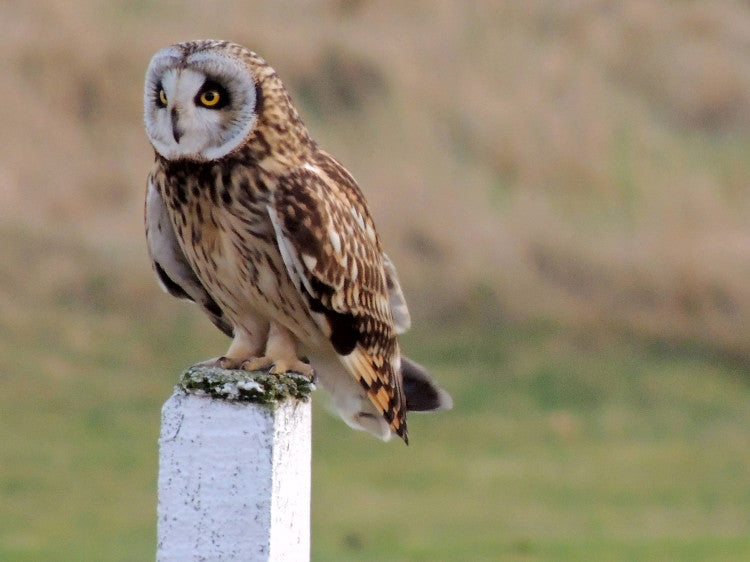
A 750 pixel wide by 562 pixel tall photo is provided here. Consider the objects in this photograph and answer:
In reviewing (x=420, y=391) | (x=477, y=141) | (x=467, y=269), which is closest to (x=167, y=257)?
(x=420, y=391)

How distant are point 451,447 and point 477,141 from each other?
183 inches

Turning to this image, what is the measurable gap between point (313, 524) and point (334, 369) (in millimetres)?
4739

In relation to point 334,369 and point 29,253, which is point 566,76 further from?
point 334,369

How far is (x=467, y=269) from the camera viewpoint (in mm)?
12688

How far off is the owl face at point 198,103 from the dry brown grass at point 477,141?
908cm

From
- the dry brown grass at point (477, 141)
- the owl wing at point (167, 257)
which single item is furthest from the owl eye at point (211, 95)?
the dry brown grass at point (477, 141)

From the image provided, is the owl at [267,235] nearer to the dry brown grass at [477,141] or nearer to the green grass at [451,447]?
the green grass at [451,447]

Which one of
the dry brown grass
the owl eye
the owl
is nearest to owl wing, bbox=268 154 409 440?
the owl

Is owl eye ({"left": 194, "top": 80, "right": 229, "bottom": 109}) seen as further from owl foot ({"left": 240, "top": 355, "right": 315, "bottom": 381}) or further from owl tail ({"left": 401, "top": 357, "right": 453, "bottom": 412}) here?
owl tail ({"left": 401, "top": 357, "right": 453, "bottom": 412})

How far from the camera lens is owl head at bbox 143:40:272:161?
291 cm

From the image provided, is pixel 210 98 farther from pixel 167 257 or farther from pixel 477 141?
pixel 477 141

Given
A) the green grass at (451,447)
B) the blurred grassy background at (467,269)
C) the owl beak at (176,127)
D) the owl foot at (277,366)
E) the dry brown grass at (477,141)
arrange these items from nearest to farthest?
the owl beak at (176,127)
the owl foot at (277,366)
the green grass at (451,447)
the blurred grassy background at (467,269)
the dry brown grass at (477,141)

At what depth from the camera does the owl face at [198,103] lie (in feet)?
9.55

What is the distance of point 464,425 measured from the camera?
10625 mm
